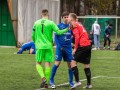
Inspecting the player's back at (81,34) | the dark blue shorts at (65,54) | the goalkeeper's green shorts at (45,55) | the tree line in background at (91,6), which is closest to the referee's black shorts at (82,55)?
the player's back at (81,34)

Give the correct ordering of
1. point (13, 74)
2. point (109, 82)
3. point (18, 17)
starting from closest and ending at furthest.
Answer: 1. point (109, 82)
2. point (13, 74)
3. point (18, 17)

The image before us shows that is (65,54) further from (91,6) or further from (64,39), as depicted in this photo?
(91,6)

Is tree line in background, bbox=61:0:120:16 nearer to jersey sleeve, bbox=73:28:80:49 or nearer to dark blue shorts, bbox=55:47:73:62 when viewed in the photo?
dark blue shorts, bbox=55:47:73:62

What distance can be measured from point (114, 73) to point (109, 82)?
2.48m

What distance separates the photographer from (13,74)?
15.7 meters

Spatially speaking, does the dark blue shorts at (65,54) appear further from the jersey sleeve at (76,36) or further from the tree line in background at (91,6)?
the tree line in background at (91,6)

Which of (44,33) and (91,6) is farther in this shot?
(91,6)

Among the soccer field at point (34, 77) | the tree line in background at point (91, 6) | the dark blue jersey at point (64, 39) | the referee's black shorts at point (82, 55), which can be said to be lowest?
the soccer field at point (34, 77)

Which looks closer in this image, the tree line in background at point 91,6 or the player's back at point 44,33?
the player's back at point 44,33

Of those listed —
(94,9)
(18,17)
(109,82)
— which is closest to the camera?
(109,82)

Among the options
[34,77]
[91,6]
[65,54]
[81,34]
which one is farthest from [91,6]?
[81,34]

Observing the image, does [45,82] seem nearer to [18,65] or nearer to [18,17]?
[18,65]

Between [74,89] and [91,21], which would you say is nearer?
[74,89]

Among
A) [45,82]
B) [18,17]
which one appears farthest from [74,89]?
[18,17]
